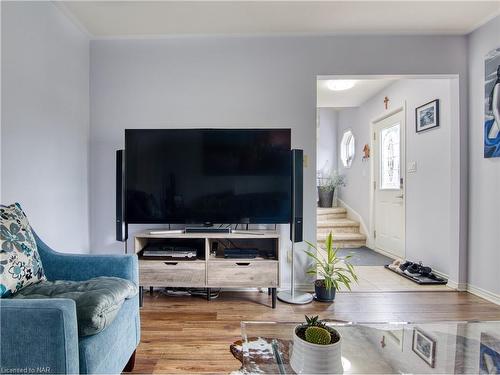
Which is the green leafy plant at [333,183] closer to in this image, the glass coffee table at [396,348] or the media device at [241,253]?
the media device at [241,253]

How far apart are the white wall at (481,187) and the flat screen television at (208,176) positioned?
183 centimetres

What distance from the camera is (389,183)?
158 inches

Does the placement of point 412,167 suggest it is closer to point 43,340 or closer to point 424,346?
point 424,346

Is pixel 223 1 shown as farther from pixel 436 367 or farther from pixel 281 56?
pixel 436 367

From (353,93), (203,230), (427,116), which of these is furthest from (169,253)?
(353,93)

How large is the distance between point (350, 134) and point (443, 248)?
2981mm

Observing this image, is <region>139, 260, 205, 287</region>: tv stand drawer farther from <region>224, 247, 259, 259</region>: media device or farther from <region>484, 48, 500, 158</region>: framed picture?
<region>484, 48, 500, 158</region>: framed picture

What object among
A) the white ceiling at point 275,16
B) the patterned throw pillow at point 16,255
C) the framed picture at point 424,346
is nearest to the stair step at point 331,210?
the white ceiling at point 275,16

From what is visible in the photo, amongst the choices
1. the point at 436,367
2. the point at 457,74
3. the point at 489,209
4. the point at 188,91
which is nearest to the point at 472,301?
the point at 489,209

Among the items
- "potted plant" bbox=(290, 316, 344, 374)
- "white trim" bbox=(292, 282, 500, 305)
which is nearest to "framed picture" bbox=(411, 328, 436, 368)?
"potted plant" bbox=(290, 316, 344, 374)

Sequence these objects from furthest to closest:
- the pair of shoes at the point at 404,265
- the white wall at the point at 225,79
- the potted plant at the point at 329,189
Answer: the potted plant at the point at 329,189, the pair of shoes at the point at 404,265, the white wall at the point at 225,79

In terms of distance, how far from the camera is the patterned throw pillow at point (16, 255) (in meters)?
1.16

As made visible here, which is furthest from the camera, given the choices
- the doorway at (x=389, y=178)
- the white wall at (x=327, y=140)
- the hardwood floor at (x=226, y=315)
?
the white wall at (x=327, y=140)

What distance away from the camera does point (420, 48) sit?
2.64m
